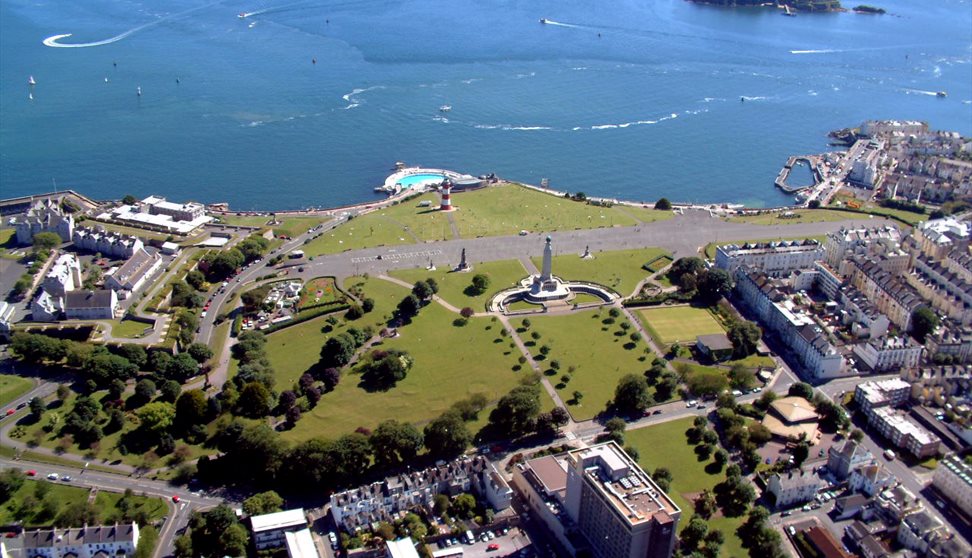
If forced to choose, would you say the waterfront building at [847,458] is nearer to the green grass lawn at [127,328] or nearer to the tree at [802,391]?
the tree at [802,391]

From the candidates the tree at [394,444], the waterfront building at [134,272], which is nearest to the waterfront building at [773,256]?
the tree at [394,444]

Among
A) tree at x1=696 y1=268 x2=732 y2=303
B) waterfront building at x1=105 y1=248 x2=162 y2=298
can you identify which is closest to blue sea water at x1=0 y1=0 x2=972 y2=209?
→ waterfront building at x1=105 y1=248 x2=162 y2=298

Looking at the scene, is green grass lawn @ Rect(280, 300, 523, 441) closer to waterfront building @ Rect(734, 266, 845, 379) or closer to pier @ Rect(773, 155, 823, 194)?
waterfront building @ Rect(734, 266, 845, 379)

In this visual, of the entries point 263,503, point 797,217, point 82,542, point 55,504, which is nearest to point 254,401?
point 263,503

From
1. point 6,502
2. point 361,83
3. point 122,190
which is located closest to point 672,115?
point 361,83

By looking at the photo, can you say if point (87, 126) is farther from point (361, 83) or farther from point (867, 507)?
point (867, 507)
